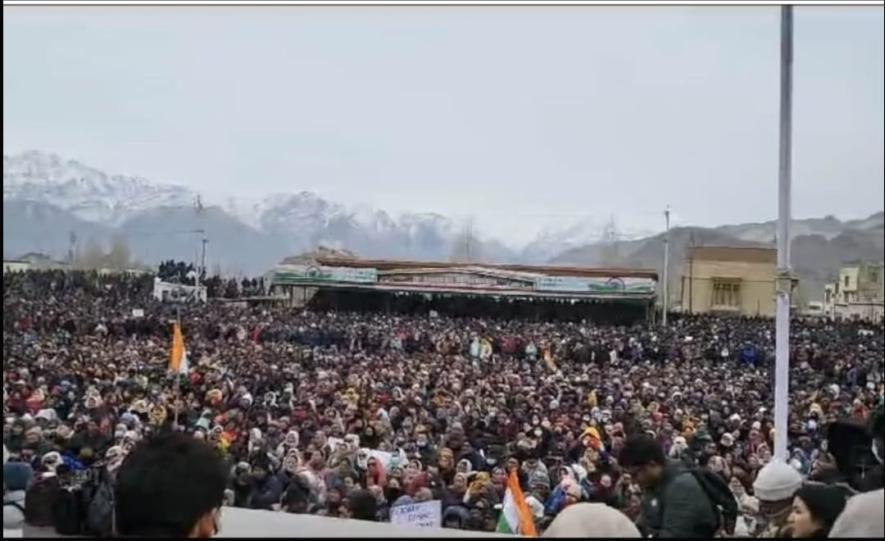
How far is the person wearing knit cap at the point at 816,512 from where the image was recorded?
4.77 feet

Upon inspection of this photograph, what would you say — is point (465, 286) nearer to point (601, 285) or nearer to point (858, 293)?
point (601, 285)

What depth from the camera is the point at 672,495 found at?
5.77ft

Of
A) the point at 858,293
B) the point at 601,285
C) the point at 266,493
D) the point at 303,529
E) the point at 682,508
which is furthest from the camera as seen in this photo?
the point at 601,285

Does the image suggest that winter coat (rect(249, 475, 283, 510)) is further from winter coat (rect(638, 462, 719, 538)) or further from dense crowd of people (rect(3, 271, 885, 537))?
winter coat (rect(638, 462, 719, 538))

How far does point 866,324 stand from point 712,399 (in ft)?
6.33

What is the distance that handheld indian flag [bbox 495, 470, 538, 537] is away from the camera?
12.0ft

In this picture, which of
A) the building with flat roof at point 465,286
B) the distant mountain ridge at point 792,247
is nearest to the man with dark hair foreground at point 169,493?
the distant mountain ridge at point 792,247

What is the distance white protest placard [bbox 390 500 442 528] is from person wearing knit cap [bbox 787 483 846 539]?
2262mm

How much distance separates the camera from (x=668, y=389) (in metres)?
5.80

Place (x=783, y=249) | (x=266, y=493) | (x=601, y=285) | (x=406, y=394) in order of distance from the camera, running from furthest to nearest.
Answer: (x=406, y=394) → (x=601, y=285) → (x=266, y=493) → (x=783, y=249)

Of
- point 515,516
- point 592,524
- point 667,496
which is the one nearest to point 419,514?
point 515,516

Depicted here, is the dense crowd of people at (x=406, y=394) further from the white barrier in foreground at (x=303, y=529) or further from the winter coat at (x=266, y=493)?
the white barrier in foreground at (x=303, y=529)

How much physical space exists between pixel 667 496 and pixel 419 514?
6.81 ft

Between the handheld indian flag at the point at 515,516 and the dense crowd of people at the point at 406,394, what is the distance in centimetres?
19
